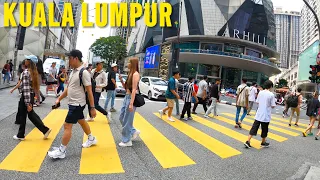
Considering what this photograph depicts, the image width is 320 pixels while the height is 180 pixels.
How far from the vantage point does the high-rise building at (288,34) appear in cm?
14150

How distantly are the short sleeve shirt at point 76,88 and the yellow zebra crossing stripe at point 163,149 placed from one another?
5.61ft

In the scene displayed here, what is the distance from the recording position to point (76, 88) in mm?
4219

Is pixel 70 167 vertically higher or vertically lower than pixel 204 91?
lower

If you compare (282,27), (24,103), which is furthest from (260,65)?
(282,27)

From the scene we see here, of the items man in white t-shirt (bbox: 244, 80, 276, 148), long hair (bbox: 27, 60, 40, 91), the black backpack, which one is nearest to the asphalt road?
man in white t-shirt (bbox: 244, 80, 276, 148)

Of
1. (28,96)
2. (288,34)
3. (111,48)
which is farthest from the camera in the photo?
(288,34)

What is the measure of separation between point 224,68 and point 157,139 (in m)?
43.4

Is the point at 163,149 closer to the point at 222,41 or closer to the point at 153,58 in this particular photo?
the point at 222,41

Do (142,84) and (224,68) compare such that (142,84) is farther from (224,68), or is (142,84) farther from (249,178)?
(224,68)

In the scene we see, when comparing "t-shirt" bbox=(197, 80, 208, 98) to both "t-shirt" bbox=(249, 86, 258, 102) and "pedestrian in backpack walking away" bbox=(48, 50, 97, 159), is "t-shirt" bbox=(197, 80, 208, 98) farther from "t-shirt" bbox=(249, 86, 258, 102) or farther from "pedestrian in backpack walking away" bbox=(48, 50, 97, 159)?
"pedestrian in backpack walking away" bbox=(48, 50, 97, 159)

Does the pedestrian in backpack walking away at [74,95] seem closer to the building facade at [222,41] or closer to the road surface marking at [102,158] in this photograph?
the road surface marking at [102,158]

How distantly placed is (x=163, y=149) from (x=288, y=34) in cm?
16513

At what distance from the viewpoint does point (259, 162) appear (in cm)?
500

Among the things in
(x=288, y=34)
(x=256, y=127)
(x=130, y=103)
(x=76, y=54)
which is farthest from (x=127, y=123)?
(x=288, y=34)
